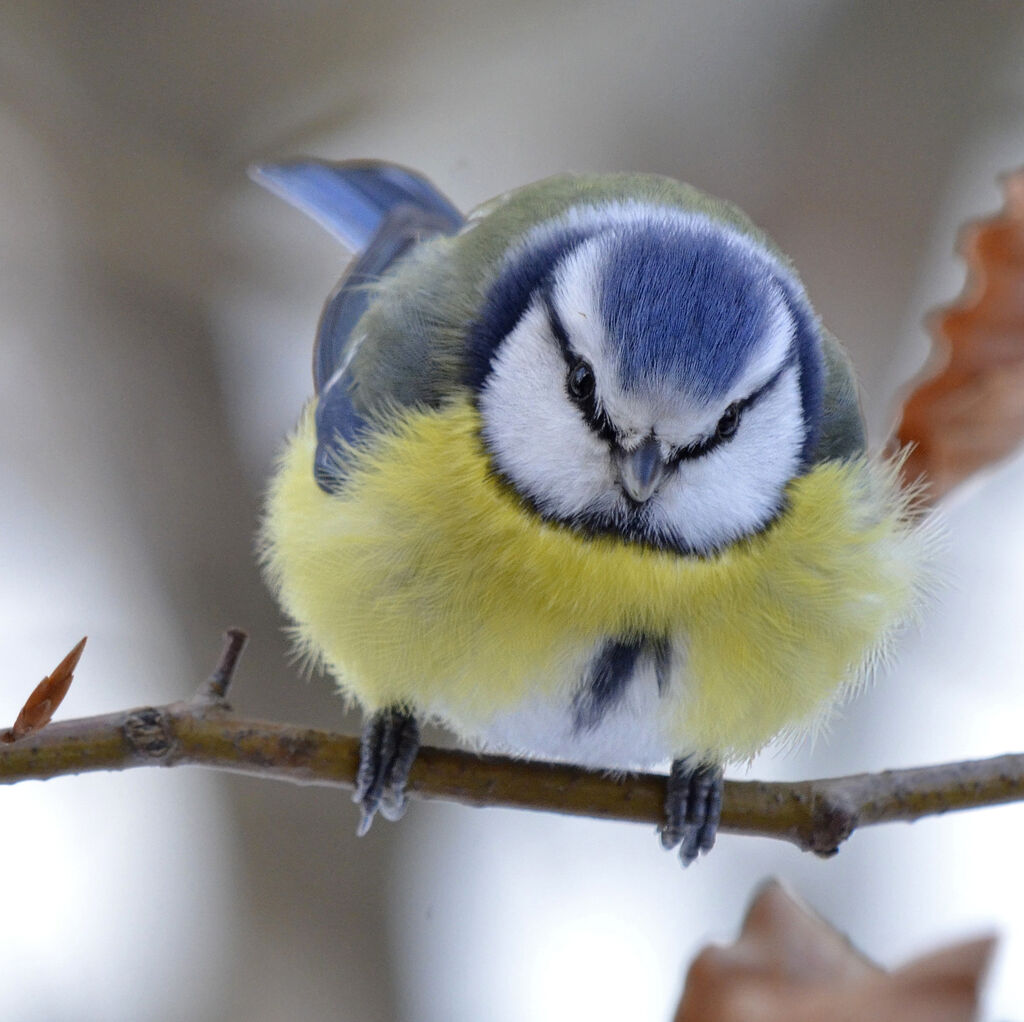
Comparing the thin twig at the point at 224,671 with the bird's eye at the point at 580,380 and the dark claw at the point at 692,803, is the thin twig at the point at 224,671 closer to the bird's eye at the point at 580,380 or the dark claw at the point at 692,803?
the bird's eye at the point at 580,380

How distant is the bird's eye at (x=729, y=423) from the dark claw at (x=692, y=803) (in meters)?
0.35

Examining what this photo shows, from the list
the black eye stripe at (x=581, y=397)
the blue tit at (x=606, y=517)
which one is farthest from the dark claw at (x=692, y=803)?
the black eye stripe at (x=581, y=397)

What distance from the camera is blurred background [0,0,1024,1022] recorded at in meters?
2.04

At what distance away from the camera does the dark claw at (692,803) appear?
4.30ft

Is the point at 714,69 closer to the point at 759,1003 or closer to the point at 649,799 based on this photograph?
the point at 649,799

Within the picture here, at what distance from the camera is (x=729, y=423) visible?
1.14 meters

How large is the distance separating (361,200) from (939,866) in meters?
1.49

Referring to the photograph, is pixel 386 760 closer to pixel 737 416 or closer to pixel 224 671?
pixel 224 671

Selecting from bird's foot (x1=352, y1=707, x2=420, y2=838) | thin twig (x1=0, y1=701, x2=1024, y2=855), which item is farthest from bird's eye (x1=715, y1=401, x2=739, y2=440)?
bird's foot (x1=352, y1=707, x2=420, y2=838)

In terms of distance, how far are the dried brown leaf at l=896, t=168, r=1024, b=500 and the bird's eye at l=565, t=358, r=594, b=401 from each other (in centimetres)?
27

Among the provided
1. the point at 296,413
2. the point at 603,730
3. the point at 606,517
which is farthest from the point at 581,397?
the point at 296,413

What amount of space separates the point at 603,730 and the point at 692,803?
0.53 feet

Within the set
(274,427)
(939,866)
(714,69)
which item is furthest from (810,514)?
(714,69)

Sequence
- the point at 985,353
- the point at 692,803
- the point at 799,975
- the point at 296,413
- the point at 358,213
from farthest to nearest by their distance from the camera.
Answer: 1. the point at 296,413
2. the point at 358,213
3. the point at 692,803
4. the point at 985,353
5. the point at 799,975
